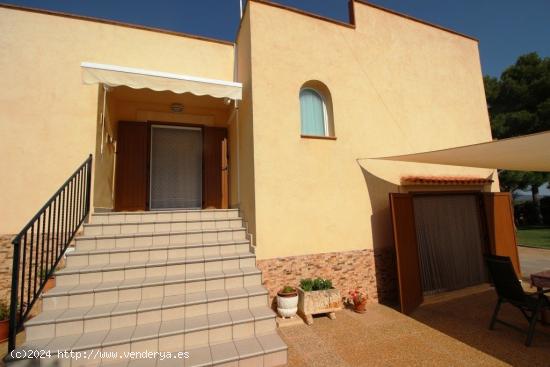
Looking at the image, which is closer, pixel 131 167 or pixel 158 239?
pixel 158 239

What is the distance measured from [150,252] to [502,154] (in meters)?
8.52

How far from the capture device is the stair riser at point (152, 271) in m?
5.01

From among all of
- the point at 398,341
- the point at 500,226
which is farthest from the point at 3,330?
the point at 500,226

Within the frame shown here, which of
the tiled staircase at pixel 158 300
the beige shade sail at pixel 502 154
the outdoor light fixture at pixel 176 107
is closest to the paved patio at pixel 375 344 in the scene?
the tiled staircase at pixel 158 300

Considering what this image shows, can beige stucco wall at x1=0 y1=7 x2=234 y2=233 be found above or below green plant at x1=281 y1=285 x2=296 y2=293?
above

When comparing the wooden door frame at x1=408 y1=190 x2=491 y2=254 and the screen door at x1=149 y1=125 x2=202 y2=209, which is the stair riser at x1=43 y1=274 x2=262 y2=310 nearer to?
the screen door at x1=149 y1=125 x2=202 y2=209

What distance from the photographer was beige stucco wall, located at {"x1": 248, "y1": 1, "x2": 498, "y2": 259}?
22.8 ft

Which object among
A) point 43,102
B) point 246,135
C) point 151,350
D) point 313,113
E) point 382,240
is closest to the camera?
point 151,350

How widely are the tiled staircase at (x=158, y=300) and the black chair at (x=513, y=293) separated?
493 cm

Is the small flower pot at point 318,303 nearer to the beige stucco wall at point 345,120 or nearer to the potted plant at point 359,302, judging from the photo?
the potted plant at point 359,302

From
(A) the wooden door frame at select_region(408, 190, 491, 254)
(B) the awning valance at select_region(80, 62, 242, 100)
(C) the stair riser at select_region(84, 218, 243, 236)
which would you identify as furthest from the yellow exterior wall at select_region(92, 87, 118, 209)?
(A) the wooden door frame at select_region(408, 190, 491, 254)

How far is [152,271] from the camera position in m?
5.47

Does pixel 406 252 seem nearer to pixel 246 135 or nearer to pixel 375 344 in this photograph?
pixel 375 344

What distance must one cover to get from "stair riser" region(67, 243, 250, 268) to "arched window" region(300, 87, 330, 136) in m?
3.97
